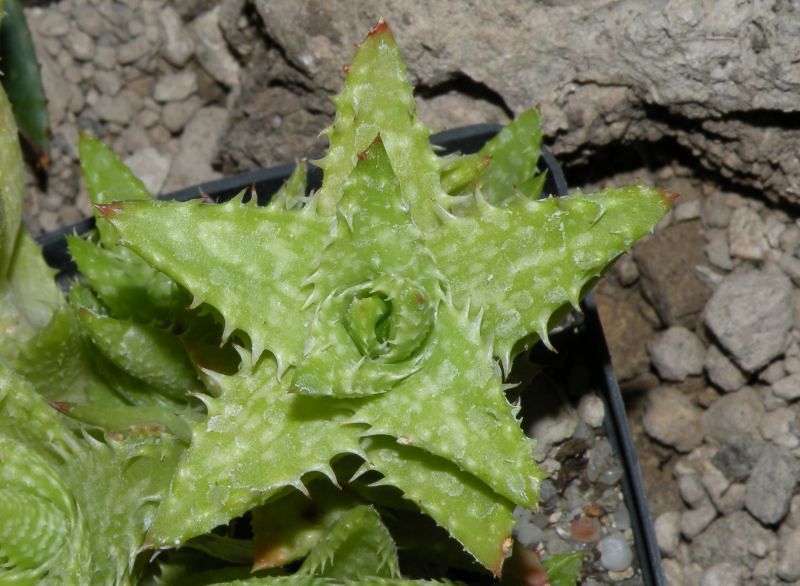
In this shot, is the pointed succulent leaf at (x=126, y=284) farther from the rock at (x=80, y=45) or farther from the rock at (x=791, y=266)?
the rock at (x=791, y=266)

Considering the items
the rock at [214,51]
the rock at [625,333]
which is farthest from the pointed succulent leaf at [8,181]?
the rock at [625,333]

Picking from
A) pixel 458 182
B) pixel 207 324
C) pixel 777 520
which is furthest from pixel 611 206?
pixel 777 520

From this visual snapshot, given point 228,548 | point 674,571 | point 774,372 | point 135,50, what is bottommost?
point 674,571

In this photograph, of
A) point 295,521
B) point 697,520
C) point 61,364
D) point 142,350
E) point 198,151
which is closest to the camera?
point 295,521

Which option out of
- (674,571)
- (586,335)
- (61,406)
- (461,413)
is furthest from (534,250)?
(674,571)

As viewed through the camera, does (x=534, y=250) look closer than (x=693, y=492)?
Yes

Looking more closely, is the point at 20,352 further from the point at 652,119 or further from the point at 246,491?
the point at 652,119

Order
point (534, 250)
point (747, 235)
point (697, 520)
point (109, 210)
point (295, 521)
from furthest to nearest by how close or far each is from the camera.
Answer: point (747, 235)
point (697, 520)
point (295, 521)
point (534, 250)
point (109, 210)

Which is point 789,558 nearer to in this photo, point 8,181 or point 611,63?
point 611,63
